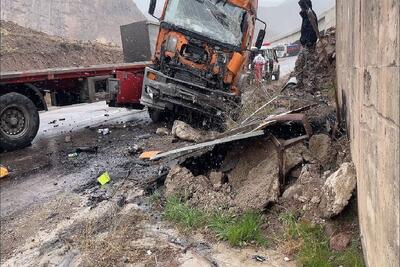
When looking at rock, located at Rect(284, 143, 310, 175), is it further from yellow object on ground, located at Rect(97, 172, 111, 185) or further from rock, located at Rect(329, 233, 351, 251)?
yellow object on ground, located at Rect(97, 172, 111, 185)

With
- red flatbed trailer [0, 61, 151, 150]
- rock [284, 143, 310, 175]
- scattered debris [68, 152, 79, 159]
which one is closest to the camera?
rock [284, 143, 310, 175]

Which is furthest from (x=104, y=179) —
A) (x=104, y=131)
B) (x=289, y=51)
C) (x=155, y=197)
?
(x=289, y=51)

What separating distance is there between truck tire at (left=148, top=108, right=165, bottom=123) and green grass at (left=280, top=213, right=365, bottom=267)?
5874 mm

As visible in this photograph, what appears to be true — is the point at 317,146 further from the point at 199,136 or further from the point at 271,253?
the point at 199,136

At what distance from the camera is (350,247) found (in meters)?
3.69

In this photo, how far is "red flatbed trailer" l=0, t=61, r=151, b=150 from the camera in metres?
7.62

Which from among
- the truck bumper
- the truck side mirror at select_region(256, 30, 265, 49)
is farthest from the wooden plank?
the truck side mirror at select_region(256, 30, 265, 49)

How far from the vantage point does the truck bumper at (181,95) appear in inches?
324

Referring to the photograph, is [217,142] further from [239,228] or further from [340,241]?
[340,241]

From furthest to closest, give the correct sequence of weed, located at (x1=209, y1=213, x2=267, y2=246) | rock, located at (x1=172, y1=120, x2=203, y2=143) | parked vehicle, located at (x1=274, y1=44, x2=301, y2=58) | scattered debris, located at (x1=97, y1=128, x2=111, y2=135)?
1. parked vehicle, located at (x1=274, y1=44, x2=301, y2=58)
2. scattered debris, located at (x1=97, y1=128, x2=111, y2=135)
3. rock, located at (x1=172, y1=120, x2=203, y2=143)
4. weed, located at (x1=209, y1=213, x2=267, y2=246)

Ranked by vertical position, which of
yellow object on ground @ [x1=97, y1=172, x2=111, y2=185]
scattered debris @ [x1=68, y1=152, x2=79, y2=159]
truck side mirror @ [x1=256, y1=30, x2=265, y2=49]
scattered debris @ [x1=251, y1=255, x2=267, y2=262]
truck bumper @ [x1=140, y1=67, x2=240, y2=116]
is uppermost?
truck side mirror @ [x1=256, y1=30, x2=265, y2=49]

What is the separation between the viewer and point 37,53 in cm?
1836

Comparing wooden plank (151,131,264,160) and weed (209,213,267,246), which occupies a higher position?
wooden plank (151,131,264,160)

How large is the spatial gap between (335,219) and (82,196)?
3.25m
